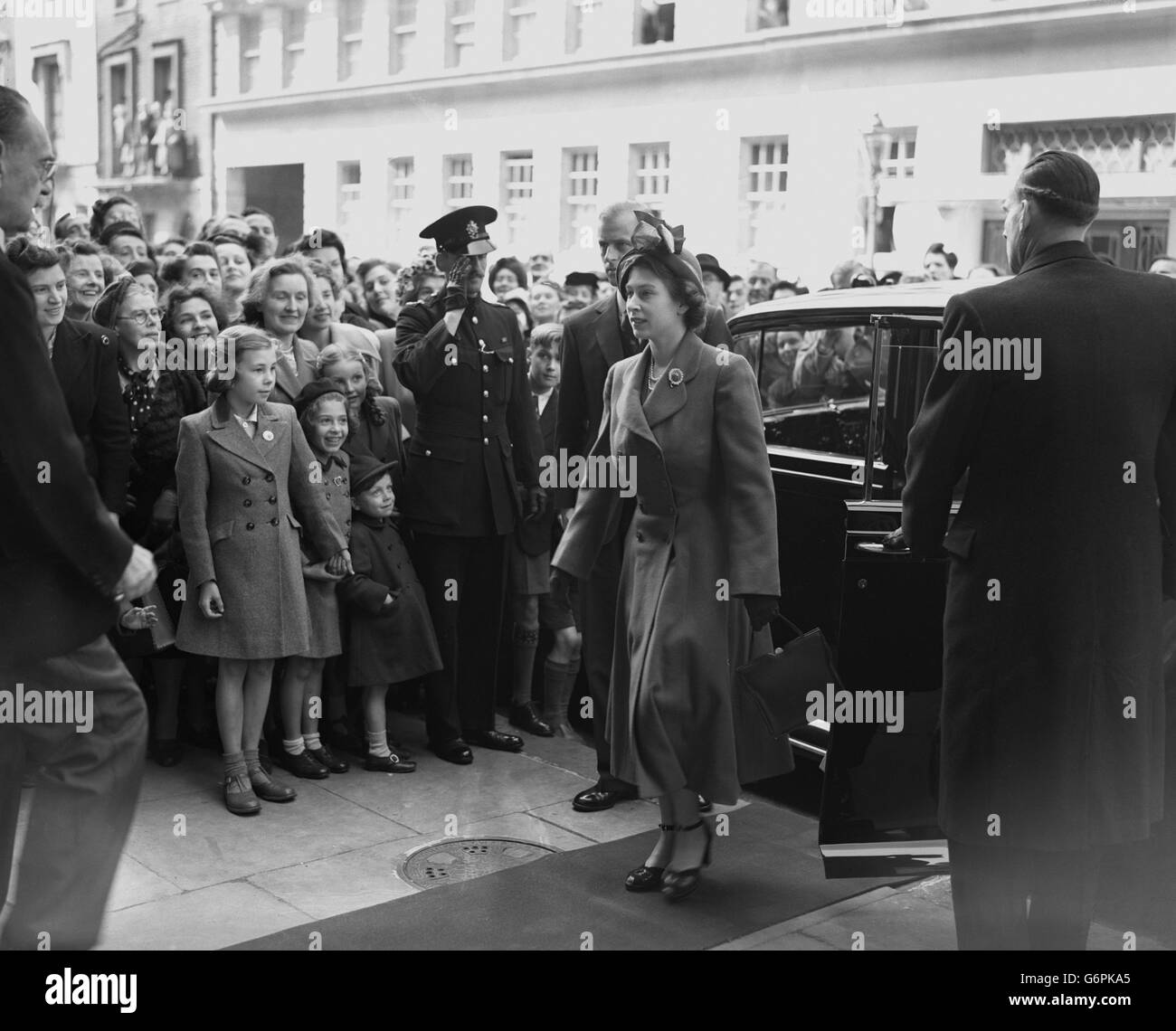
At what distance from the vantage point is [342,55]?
14898 millimetres

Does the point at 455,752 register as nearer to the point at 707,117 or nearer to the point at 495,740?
the point at 495,740

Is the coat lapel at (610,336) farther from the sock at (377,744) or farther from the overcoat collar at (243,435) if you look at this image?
the sock at (377,744)

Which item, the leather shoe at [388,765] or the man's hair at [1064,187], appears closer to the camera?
the man's hair at [1064,187]

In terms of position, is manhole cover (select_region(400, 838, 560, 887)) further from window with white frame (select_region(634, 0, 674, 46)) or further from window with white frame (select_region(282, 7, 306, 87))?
window with white frame (select_region(634, 0, 674, 46))

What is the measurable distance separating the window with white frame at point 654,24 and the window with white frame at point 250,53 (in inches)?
216

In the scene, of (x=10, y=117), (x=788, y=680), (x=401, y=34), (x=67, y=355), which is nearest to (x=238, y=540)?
(x=67, y=355)

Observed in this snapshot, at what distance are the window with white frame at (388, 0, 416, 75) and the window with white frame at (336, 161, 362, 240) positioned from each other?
1134mm

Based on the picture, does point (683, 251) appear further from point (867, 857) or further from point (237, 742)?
point (237, 742)

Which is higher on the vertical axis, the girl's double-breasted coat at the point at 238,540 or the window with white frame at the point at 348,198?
the window with white frame at the point at 348,198

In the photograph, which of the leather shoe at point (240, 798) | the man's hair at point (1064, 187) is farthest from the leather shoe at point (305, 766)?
the man's hair at point (1064, 187)

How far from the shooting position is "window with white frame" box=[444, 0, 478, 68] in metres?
16.0

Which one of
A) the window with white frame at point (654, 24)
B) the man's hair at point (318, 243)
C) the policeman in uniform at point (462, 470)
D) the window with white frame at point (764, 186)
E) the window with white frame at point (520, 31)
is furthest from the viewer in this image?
the window with white frame at point (654, 24)

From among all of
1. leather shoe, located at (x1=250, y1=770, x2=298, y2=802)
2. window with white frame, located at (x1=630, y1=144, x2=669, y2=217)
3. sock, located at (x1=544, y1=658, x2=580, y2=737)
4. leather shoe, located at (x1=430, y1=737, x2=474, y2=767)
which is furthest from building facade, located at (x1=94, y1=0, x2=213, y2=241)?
leather shoe, located at (x1=250, y1=770, x2=298, y2=802)

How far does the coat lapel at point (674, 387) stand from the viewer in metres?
4.95
